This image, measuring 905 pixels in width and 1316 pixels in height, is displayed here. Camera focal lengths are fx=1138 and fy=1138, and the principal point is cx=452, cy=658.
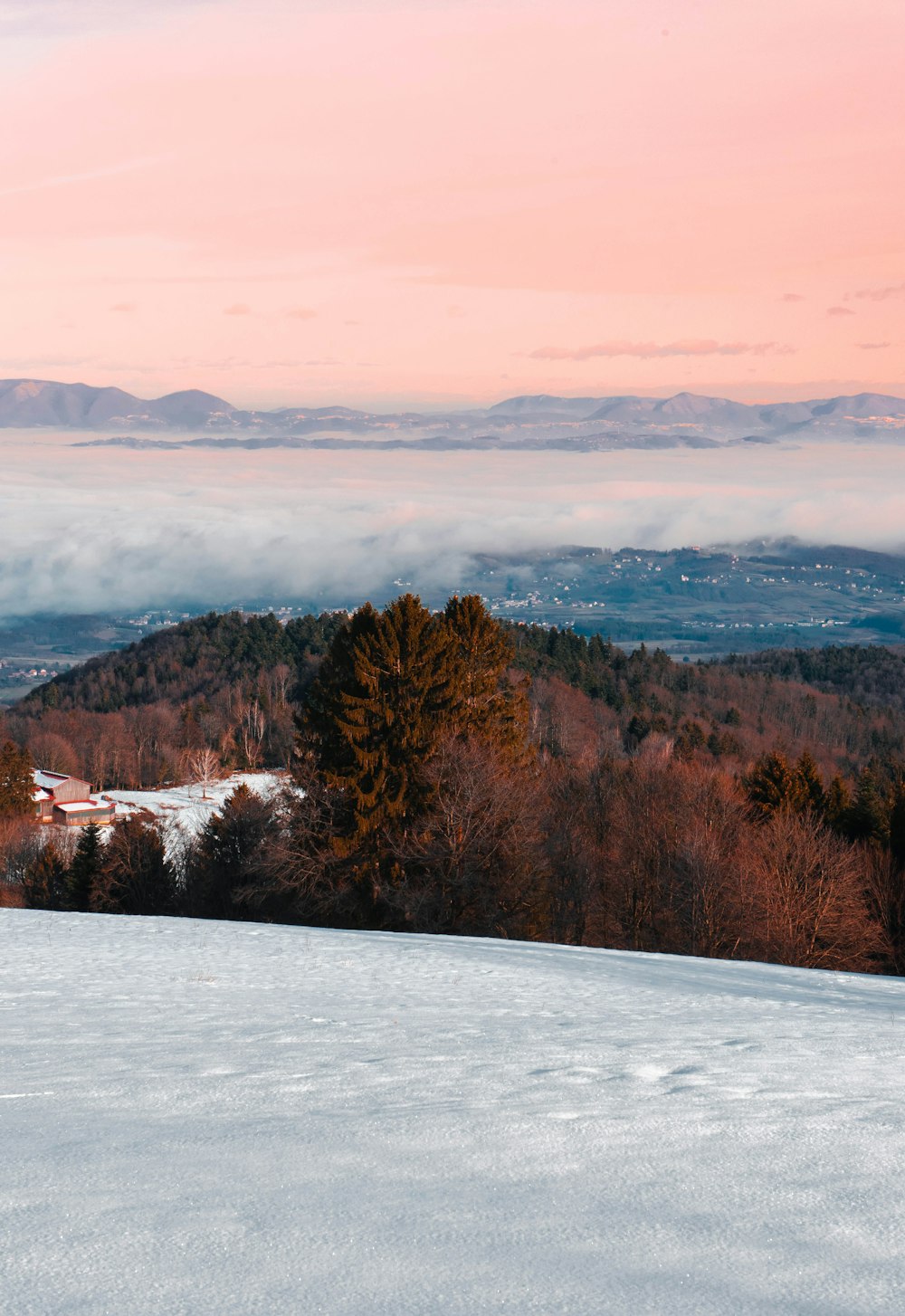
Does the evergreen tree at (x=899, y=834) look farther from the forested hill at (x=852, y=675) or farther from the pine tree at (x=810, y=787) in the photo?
the forested hill at (x=852, y=675)

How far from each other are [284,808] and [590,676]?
102 m

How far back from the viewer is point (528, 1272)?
179 inches

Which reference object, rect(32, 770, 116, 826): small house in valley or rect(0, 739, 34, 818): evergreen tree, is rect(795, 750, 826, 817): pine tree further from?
rect(0, 739, 34, 818): evergreen tree

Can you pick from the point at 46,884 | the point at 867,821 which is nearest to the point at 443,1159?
the point at 867,821

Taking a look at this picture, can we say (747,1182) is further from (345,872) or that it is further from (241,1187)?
(345,872)

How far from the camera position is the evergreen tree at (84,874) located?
51469mm

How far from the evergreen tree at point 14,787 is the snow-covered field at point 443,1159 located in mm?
73052

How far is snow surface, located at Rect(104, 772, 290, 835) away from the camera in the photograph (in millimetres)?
80125

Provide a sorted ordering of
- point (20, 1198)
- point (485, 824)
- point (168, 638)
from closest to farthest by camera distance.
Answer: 1. point (20, 1198)
2. point (485, 824)
3. point (168, 638)

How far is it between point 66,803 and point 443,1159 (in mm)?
92487

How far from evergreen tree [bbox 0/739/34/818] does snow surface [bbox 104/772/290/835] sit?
665 centimetres

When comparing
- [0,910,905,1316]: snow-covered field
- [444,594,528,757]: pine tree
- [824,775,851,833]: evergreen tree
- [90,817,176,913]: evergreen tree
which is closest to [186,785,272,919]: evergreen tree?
[90,817,176,913]: evergreen tree

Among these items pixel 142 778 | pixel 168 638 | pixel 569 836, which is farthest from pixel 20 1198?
pixel 168 638

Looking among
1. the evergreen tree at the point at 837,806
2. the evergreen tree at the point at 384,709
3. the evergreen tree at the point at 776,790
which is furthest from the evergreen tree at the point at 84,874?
the evergreen tree at the point at 837,806
